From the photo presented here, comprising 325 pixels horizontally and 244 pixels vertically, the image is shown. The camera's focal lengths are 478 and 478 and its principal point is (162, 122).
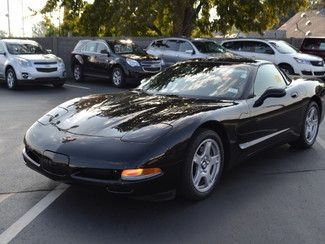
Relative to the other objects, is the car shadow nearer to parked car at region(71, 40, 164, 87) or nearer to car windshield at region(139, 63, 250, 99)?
car windshield at region(139, 63, 250, 99)

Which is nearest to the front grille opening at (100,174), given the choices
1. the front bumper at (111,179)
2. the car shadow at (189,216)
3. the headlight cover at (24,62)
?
the front bumper at (111,179)

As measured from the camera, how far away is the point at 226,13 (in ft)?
76.4

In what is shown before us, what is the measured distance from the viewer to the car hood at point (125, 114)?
14.1 ft

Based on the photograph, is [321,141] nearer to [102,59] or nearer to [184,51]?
[184,51]

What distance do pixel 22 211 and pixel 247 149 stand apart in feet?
7.78

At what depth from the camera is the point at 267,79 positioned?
585cm

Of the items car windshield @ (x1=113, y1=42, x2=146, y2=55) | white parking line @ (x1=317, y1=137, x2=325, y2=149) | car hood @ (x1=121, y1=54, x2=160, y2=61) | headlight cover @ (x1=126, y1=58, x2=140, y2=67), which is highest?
white parking line @ (x1=317, y1=137, x2=325, y2=149)

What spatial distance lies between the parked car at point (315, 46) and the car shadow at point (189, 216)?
15.1 m

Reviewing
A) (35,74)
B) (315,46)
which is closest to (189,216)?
(35,74)

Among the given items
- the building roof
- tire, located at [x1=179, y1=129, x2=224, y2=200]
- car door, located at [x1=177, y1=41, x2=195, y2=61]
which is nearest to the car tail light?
tire, located at [x1=179, y1=129, x2=224, y2=200]

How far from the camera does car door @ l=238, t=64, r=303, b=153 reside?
16.9 feet

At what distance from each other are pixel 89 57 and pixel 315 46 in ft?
30.1

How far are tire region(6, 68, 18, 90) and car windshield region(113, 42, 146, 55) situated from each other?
345 centimetres

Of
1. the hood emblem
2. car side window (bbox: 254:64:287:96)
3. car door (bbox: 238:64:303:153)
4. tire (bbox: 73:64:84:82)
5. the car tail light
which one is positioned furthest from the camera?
tire (bbox: 73:64:84:82)
